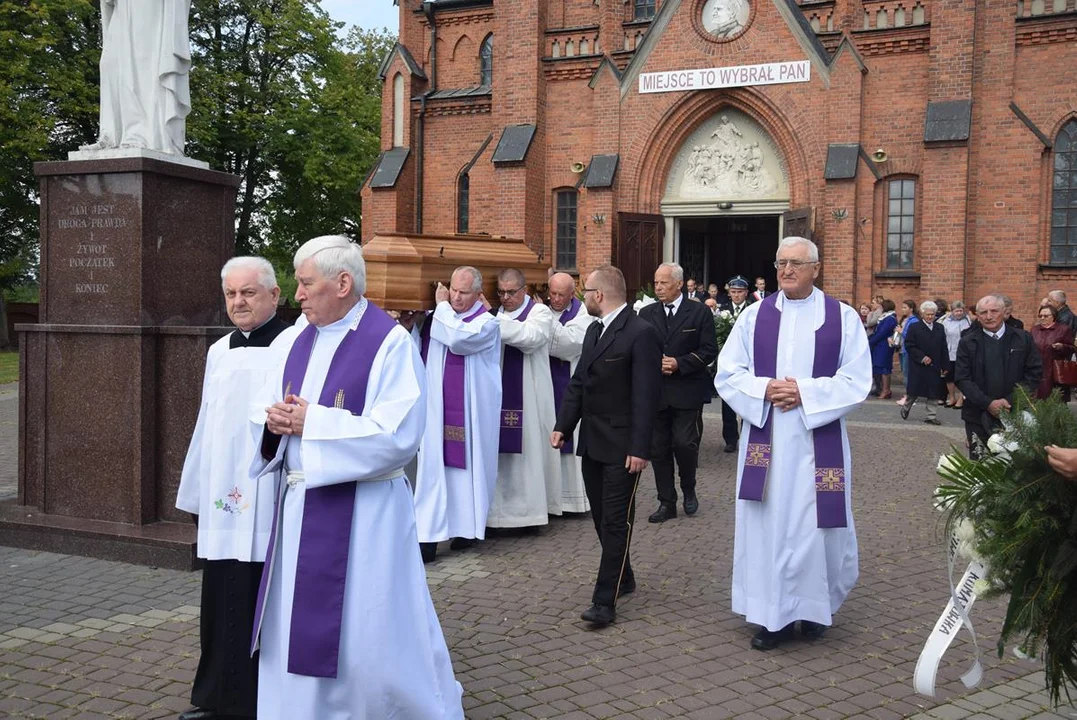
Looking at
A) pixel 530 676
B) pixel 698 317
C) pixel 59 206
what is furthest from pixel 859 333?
pixel 59 206

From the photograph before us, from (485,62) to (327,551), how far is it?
23756mm

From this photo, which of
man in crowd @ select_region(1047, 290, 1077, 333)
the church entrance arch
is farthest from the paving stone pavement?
the church entrance arch

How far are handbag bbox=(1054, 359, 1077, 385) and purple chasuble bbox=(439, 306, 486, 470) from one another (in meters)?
8.98

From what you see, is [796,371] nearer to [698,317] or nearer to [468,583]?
[468,583]

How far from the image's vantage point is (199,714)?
425 cm

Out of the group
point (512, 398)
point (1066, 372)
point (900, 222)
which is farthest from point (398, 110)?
point (512, 398)

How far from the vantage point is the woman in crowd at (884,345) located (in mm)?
17859

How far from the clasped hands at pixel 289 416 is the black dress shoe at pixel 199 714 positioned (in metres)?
1.50

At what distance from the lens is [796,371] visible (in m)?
5.67

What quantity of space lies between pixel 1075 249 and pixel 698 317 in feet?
44.4

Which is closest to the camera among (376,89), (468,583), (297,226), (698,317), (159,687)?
(159,687)

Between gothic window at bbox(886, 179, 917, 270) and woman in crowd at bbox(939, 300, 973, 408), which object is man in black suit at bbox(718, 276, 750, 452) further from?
gothic window at bbox(886, 179, 917, 270)

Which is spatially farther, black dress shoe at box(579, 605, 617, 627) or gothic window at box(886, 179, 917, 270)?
gothic window at box(886, 179, 917, 270)

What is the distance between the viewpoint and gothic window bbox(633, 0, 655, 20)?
23531 millimetres
